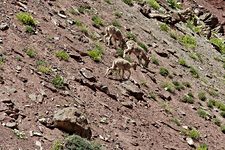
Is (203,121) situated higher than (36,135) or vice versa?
(36,135)

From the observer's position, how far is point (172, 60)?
26031 mm

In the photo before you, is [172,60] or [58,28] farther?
[172,60]

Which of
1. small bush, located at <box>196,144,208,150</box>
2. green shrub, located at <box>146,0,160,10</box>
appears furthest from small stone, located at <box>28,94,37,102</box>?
green shrub, located at <box>146,0,160,10</box>

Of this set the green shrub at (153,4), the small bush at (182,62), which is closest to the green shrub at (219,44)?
the green shrub at (153,4)

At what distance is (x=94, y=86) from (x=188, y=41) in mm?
13731

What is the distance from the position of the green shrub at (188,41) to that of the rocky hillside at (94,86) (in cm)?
58

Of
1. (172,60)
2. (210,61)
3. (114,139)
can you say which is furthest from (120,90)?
(210,61)

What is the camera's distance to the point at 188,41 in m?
30.7

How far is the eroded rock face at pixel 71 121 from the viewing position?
46.5 feet

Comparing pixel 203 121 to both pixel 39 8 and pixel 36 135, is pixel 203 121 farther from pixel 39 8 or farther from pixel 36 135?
pixel 36 135

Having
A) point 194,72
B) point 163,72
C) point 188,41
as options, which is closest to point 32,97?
point 163,72

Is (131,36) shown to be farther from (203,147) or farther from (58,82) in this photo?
(58,82)

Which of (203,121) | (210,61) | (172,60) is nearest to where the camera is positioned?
(203,121)

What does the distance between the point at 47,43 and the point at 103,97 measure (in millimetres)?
2928
